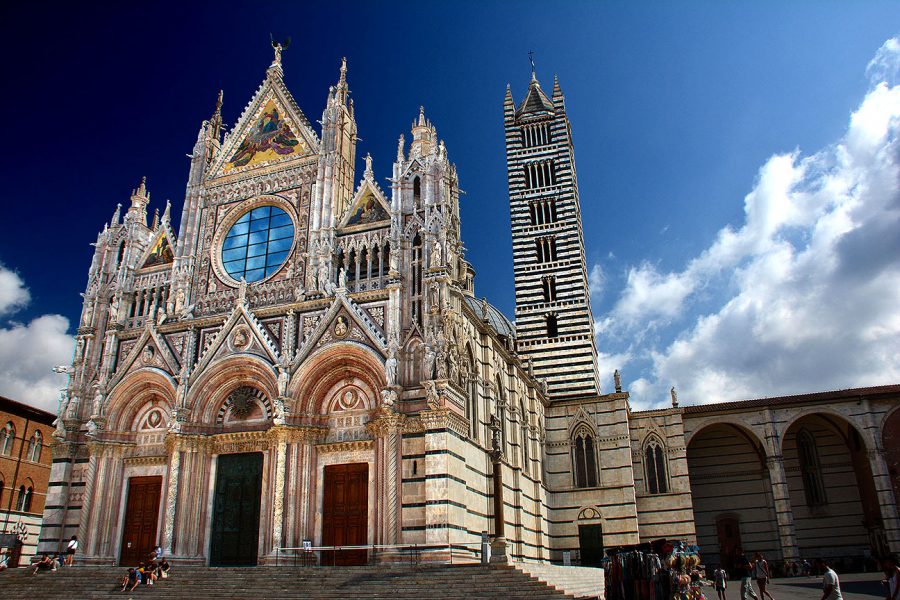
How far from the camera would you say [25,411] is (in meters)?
33.7

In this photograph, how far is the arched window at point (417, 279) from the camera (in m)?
22.8

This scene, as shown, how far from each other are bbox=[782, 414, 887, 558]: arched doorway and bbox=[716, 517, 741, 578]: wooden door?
9.07ft

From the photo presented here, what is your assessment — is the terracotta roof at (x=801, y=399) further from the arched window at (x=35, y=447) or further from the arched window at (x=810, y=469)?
the arched window at (x=35, y=447)

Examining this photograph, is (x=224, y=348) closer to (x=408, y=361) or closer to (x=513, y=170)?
(x=408, y=361)

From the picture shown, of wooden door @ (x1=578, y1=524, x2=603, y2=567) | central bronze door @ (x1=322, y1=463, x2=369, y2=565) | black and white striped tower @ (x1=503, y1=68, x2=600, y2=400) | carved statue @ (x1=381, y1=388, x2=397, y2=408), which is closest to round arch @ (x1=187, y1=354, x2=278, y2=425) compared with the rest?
central bronze door @ (x1=322, y1=463, x2=369, y2=565)

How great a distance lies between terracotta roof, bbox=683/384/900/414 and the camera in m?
32.2

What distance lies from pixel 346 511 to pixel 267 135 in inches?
605

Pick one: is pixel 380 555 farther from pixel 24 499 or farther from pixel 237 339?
pixel 24 499

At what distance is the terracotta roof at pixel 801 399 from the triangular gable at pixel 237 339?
69.4 ft

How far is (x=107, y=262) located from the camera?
2825cm

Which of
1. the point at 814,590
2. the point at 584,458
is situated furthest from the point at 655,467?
the point at 814,590

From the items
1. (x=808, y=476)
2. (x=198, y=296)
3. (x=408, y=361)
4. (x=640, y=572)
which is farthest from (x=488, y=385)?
(x=808, y=476)

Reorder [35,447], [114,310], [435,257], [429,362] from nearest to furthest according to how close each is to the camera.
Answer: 1. [429,362]
2. [435,257]
3. [114,310]
4. [35,447]

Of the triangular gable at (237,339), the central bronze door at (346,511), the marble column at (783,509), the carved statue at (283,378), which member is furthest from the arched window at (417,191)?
the marble column at (783,509)
